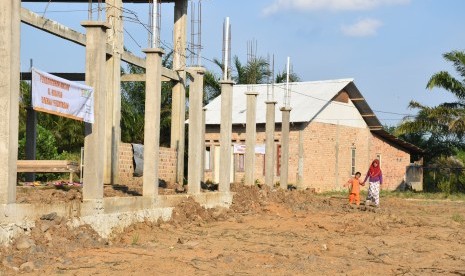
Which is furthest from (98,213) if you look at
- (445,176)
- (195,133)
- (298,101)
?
(445,176)

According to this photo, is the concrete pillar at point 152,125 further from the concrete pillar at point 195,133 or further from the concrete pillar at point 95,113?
the concrete pillar at point 195,133

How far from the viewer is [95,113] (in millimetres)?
12578

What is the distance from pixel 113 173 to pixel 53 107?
25.0 ft

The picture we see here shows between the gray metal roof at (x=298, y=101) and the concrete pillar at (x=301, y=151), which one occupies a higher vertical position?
the gray metal roof at (x=298, y=101)

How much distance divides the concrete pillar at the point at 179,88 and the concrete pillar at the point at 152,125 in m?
8.39

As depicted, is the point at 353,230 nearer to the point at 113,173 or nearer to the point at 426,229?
the point at 426,229

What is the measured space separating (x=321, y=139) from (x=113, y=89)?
1819cm

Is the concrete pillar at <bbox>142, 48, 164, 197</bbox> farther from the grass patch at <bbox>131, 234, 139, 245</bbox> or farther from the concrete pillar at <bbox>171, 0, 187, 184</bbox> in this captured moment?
the concrete pillar at <bbox>171, 0, 187, 184</bbox>

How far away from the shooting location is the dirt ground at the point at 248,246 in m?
10.2

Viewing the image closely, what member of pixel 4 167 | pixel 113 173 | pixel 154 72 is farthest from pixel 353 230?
pixel 4 167

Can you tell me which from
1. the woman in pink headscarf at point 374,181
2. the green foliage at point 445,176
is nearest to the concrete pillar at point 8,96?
the woman in pink headscarf at point 374,181

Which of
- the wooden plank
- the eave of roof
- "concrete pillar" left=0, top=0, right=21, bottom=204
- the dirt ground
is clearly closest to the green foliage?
the eave of roof

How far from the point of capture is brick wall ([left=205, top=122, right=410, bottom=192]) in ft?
116

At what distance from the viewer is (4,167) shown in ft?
33.9
